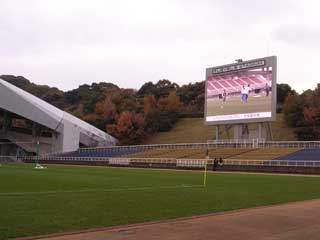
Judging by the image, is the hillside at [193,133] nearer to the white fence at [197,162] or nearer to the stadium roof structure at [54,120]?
the stadium roof structure at [54,120]

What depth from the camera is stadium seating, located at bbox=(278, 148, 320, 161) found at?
48.4 metres

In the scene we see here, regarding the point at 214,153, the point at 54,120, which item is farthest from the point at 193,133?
the point at 214,153

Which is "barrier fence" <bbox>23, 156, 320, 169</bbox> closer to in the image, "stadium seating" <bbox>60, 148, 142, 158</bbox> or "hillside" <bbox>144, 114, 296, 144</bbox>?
"stadium seating" <bbox>60, 148, 142, 158</bbox>

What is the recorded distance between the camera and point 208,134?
9031 cm

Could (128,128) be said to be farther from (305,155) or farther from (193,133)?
(305,155)

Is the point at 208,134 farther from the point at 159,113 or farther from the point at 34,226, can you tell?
the point at 34,226

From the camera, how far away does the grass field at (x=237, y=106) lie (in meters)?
52.2

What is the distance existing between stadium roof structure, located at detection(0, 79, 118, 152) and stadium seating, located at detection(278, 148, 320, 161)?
4025cm

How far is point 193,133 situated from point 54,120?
27.4m

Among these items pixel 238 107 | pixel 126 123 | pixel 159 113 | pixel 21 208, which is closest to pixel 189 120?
pixel 159 113

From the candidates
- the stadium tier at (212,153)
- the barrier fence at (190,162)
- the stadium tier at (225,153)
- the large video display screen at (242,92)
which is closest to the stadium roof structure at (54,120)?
the stadium tier at (212,153)

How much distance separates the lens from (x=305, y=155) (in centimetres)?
5022

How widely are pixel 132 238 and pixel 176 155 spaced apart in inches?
2121

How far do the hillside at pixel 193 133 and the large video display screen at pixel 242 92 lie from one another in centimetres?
2721
